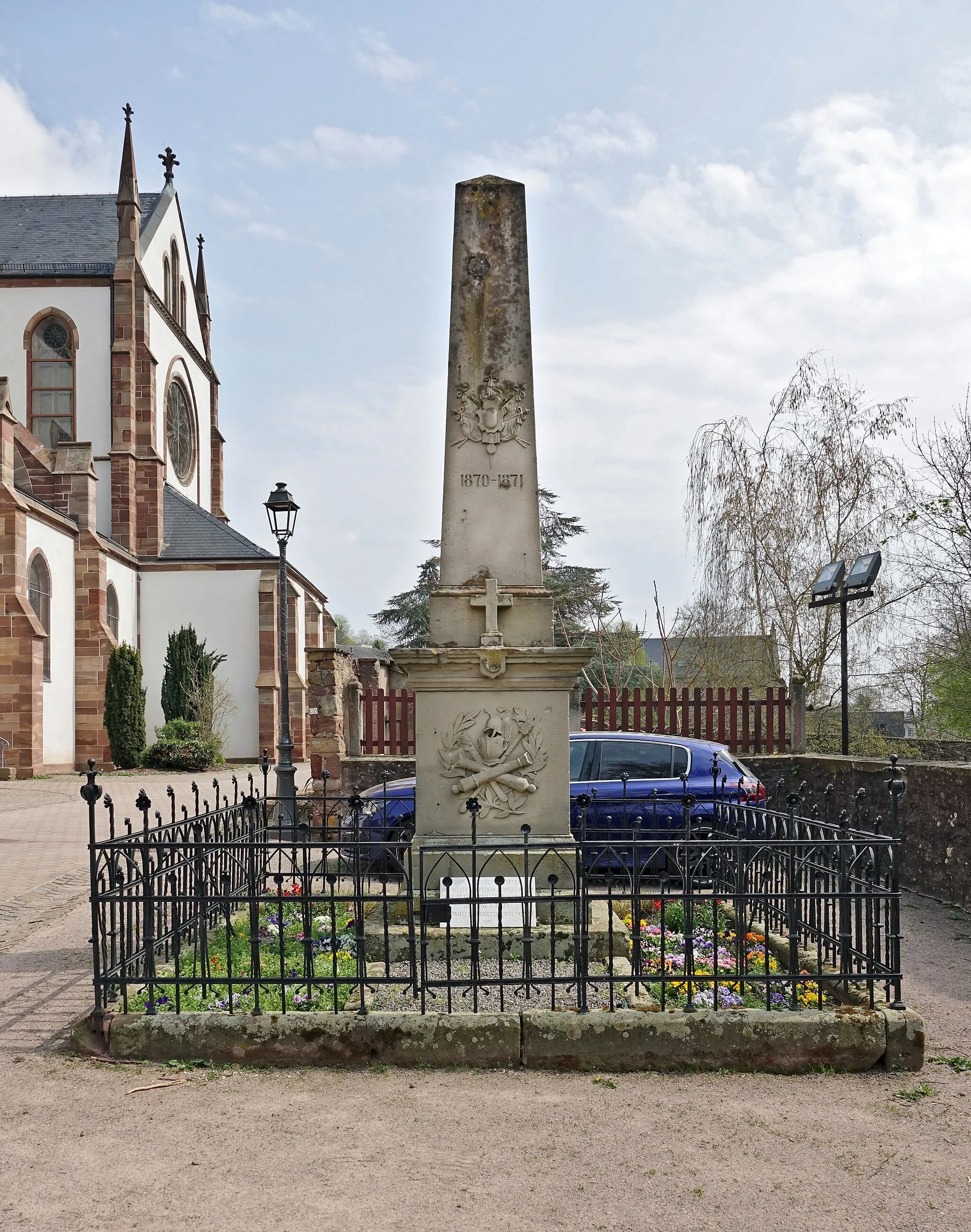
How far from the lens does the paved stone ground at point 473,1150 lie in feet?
11.1

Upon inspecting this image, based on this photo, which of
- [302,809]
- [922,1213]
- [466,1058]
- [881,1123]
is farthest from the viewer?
[302,809]

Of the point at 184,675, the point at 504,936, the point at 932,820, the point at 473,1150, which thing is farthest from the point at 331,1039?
the point at 184,675

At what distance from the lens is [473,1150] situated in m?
3.84

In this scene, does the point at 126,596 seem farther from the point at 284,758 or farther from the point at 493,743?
the point at 493,743

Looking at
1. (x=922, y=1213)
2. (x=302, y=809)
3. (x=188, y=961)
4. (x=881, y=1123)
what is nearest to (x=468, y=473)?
(x=188, y=961)

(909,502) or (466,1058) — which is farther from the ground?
(909,502)

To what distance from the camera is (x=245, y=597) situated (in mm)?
31703

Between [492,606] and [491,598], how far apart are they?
0.05 meters

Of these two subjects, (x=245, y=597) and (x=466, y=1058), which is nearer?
(x=466, y=1058)

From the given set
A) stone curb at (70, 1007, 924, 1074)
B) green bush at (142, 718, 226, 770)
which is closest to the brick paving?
green bush at (142, 718, 226, 770)

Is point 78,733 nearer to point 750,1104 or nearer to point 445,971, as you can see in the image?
point 445,971

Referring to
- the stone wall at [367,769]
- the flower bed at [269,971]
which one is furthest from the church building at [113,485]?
the flower bed at [269,971]

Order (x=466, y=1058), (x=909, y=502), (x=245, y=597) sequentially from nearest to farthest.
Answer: (x=466, y=1058), (x=909, y=502), (x=245, y=597)

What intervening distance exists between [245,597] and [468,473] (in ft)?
83.6
